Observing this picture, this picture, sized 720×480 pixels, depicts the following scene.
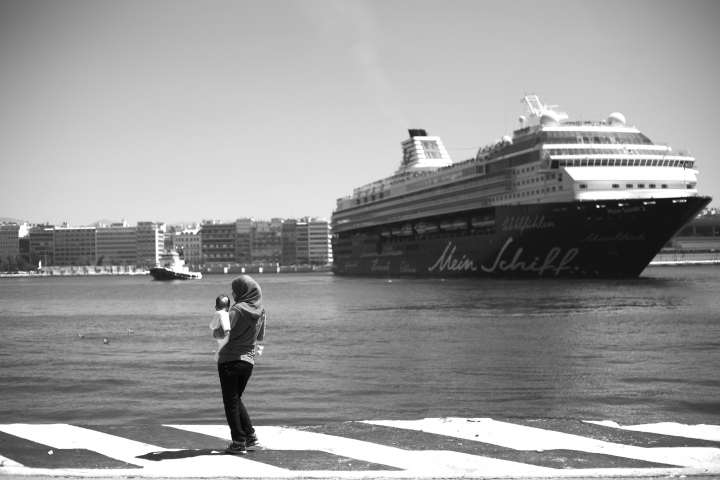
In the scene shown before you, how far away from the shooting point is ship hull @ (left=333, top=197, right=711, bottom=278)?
189 feet

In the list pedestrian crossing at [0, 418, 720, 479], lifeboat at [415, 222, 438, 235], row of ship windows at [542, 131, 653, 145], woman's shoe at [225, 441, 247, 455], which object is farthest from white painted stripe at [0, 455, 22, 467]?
lifeboat at [415, 222, 438, 235]

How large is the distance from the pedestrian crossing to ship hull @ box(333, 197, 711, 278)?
51.8 m

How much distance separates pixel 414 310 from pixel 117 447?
31679mm

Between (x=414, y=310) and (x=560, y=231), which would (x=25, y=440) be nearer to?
(x=414, y=310)

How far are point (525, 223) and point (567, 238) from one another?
161 inches

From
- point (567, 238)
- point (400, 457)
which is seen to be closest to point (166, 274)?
point (567, 238)

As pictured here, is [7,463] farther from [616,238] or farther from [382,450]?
[616,238]

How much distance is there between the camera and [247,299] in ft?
26.2

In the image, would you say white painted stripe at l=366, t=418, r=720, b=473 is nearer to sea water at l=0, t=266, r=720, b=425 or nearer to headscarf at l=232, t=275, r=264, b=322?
headscarf at l=232, t=275, r=264, b=322

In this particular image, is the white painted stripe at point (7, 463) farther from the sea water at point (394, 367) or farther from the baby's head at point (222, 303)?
the sea water at point (394, 367)

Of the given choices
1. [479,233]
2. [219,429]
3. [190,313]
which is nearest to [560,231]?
[479,233]

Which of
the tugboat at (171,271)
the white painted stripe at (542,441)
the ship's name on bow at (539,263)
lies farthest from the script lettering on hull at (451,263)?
the white painted stripe at (542,441)

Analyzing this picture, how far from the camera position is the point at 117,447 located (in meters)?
7.69

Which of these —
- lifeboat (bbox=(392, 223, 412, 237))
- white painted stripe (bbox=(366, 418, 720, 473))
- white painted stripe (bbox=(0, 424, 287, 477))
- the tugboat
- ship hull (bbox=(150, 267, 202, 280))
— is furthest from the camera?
the tugboat
